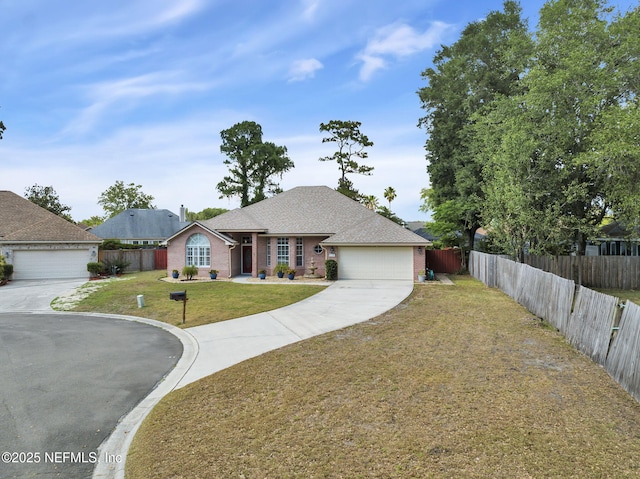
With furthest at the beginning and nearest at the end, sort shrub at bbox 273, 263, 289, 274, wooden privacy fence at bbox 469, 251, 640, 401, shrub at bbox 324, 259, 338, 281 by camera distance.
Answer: shrub at bbox 273, 263, 289, 274 < shrub at bbox 324, 259, 338, 281 < wooden privacy fence at bbox 469, 251, 640, 401

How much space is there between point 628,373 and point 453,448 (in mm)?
4302

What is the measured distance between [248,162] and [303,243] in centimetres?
2459

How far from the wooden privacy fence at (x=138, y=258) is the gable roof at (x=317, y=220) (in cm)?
774

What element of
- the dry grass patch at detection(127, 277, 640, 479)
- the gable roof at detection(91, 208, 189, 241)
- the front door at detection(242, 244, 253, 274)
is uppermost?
the gable roof at detection(91, 208, 189, 241)

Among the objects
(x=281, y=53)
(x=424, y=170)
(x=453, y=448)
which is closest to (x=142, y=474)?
(x=453, y=448)

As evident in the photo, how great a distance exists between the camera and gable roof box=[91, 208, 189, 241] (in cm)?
4144

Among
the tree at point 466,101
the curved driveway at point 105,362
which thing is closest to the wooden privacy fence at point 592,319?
the curved driveway at point 105,362

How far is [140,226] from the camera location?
139 feet

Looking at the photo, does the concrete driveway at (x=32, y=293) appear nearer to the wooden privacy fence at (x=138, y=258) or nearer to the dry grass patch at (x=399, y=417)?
the wooden privacy fence at (x=138, y=258)

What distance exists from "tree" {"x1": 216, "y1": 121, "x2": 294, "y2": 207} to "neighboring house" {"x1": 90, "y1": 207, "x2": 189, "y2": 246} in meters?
7.45

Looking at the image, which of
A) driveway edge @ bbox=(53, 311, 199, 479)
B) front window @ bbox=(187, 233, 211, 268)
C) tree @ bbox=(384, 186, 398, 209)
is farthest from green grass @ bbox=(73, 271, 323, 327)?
tree @ bbox=(384, 186, 398, 209)

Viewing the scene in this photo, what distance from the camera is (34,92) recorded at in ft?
57.5

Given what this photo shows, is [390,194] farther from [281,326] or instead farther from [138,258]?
[281,326]

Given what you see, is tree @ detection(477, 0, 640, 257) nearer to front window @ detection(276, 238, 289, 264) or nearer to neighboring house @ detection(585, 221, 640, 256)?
neighboring house @ detection(585, 221, 640, 256)
